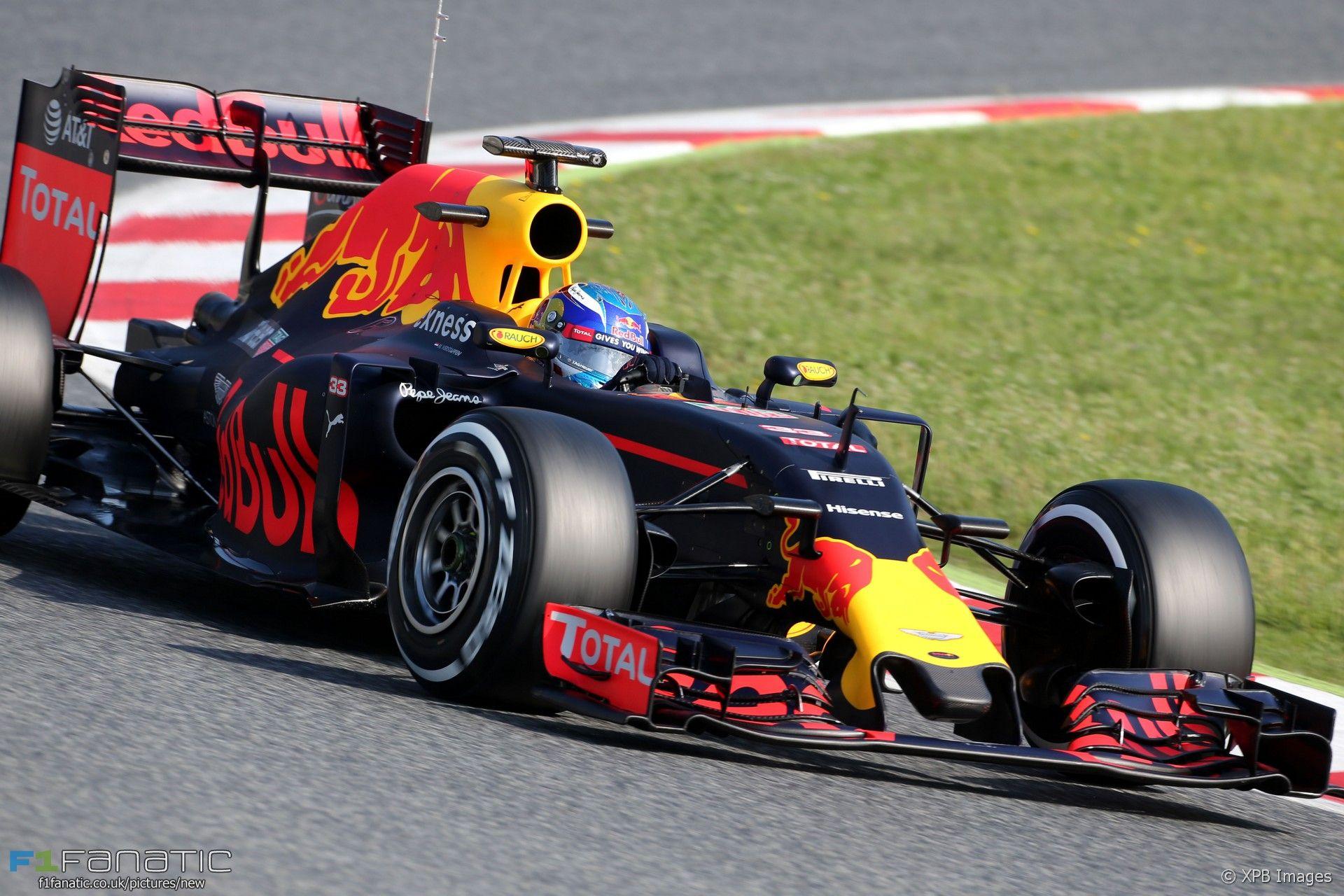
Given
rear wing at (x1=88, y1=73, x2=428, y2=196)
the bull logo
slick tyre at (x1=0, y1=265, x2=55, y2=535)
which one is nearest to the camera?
the bull logo

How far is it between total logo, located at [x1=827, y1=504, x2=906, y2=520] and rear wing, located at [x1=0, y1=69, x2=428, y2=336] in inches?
126

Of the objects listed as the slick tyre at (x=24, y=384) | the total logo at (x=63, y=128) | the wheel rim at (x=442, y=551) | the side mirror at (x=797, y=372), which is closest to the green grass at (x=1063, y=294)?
the side mirror at (x=797, y=372)

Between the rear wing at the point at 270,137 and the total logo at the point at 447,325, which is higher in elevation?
the rear wing at the point at 270,137

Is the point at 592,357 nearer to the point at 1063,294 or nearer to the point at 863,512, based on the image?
the point at 863,512

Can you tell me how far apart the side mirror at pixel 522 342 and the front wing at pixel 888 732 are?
1098 mm

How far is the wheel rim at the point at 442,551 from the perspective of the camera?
16.5ft

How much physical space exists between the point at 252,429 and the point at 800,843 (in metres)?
2.97

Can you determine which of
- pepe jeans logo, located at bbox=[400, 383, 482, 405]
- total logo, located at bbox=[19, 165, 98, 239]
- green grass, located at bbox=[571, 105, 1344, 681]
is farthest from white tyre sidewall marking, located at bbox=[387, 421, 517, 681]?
green grass, located at bbox=[571, 105, 1344, 681]

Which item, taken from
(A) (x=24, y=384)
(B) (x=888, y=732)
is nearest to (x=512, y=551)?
(B) (x=888, y=732)

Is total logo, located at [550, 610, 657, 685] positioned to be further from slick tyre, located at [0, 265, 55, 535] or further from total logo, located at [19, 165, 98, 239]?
total logo, located at [19, 165, 98, 239]

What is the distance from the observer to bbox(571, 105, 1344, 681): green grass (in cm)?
941

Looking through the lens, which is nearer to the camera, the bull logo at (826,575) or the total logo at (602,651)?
the total logo at (602,651)

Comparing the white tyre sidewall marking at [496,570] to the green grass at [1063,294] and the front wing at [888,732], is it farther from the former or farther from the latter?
the green grass at [1063,294]

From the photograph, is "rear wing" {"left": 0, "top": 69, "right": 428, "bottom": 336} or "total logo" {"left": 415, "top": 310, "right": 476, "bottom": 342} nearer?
"total logo" {"left": 415, "top": 310, "right": 476, "bottom": 342}
